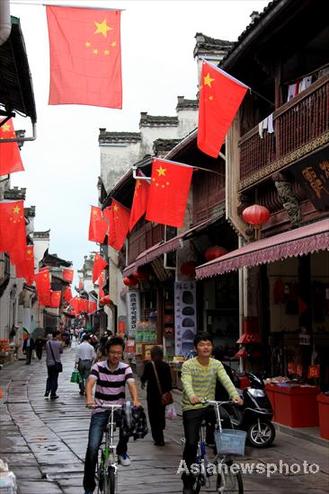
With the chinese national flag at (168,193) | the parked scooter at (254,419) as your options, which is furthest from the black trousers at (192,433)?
the chinese national flag at (168,193)

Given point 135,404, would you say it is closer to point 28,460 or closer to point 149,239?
point 28,460

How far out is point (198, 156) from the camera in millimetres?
18531

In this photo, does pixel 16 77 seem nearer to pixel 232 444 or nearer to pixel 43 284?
pixel 232 444

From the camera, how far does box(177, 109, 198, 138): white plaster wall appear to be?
30062 mm

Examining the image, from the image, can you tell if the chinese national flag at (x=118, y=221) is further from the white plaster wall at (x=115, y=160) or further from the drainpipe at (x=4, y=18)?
the drainpipe at (x=4, y=18)

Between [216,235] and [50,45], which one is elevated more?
[50,45]

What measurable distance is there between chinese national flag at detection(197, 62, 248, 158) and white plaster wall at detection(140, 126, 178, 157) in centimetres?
1999

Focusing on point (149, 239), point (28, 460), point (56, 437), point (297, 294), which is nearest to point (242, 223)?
point (297, 294)

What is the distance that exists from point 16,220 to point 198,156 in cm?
643

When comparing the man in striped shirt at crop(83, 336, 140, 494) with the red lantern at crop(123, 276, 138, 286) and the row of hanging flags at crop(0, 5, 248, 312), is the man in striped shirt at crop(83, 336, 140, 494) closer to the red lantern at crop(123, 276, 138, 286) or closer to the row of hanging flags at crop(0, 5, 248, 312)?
the row of hanging flags at crop(0, 5, 248, 312)

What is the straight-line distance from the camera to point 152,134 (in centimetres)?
3450

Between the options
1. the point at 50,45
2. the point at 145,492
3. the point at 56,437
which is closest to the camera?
the point at 145,492

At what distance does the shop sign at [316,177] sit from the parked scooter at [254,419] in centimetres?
355

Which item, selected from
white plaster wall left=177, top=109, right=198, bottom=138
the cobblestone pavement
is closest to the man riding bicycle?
the cobblestone pavement
